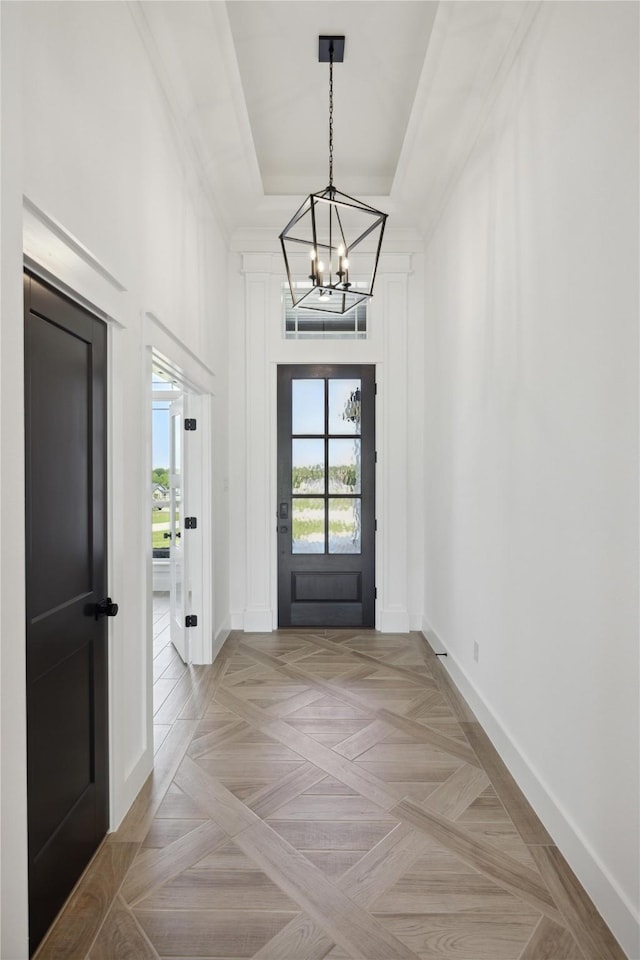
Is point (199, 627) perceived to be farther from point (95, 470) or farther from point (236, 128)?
point (236, 128)

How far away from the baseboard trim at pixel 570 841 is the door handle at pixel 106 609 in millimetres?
1748

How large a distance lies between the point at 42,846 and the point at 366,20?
373 cm

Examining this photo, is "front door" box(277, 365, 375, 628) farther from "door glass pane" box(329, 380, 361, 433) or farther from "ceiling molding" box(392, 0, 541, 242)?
"ceiling molding" box(392, 0, 541, 242)

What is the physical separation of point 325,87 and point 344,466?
9.00 ft

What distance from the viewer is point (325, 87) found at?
3.42m

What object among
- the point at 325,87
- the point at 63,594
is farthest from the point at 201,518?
the point at 325,87

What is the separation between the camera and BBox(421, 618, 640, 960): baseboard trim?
1617mm

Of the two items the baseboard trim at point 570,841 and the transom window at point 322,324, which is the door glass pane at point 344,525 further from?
the baseboard trim at point 570,841

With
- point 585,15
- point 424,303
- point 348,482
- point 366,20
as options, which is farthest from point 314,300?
point 585,15

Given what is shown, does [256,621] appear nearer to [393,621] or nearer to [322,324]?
[393,621]

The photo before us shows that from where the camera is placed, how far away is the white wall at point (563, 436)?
166 centimetres

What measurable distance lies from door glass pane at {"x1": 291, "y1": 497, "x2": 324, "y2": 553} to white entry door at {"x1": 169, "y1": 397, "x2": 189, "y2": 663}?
1113 millimetres

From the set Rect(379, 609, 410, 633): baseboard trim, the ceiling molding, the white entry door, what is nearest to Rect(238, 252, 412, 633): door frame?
Rect(379, 609, 410, 633): baseboard trim

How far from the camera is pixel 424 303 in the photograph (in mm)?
4934
